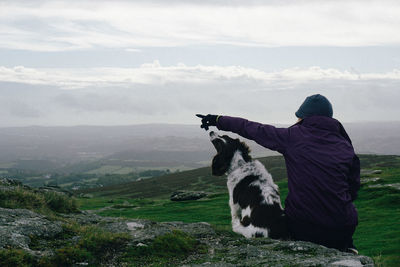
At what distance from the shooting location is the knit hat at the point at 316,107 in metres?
7.64

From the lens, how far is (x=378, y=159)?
338ft

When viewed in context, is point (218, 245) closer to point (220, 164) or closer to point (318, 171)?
point (220, 164)

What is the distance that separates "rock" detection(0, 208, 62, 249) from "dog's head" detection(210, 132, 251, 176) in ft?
13.6

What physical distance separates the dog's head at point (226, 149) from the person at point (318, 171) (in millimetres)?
1522

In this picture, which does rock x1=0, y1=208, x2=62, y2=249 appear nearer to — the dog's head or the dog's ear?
the dog's ear

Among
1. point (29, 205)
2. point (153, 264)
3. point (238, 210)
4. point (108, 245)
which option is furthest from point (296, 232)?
point (29, 205)

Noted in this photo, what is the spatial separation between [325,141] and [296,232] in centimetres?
207

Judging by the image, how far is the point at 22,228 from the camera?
8.11 meters

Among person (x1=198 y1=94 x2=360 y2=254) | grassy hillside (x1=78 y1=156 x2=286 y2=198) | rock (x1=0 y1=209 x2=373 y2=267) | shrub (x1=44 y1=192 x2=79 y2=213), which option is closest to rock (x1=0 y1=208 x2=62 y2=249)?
rock (x1=0 y1=209 x2=373 y2=267)

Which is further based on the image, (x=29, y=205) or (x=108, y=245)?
(x=29, y=205)

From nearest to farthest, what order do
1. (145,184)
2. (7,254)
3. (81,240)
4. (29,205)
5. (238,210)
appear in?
(7,254)
(81,240)
(238,210)
(29,205)
(145,184)

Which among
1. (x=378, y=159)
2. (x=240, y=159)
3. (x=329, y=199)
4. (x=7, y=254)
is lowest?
(x=378, y=159)

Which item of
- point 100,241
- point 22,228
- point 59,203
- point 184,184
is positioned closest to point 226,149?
point 100,241

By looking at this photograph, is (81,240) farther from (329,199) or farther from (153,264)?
(329,199)
